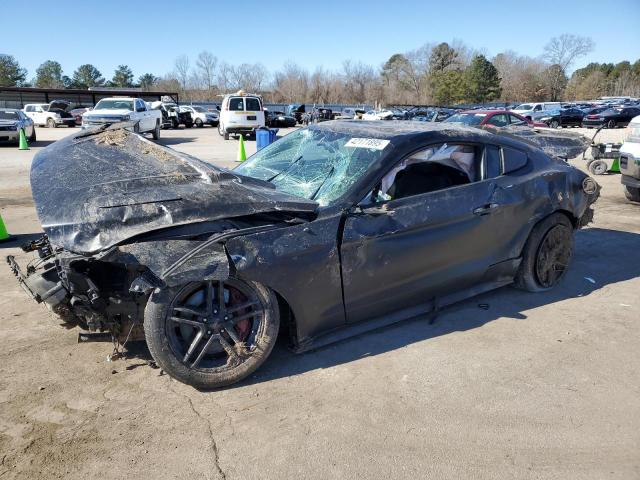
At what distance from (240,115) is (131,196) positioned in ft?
72.0

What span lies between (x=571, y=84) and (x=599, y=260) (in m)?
93.6

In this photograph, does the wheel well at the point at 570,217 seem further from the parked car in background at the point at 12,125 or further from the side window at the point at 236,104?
the side window at the point at 236,104

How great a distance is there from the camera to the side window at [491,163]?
4234mm

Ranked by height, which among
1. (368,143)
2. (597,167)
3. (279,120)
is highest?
(279,120)

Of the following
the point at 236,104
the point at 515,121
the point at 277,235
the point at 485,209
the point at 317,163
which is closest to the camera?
the point at 277,235

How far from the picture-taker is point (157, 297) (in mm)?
2869

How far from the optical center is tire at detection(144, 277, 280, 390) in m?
2.92

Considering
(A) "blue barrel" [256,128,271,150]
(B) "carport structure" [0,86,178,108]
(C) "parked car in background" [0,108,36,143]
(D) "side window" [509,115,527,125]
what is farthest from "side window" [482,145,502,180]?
(B) "carport structure" [0,86,178,108]

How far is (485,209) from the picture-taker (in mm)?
4074

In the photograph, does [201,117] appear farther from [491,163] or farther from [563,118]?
[491,163]

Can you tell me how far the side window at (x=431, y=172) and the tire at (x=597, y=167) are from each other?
32.5ft

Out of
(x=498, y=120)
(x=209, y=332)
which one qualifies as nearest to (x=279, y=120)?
(x=498, y=120)

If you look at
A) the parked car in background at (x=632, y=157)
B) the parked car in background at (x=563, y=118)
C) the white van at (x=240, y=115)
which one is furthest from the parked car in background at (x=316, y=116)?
the parked car in background at (x=632, y=157)

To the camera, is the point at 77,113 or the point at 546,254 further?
the point at 77,113
